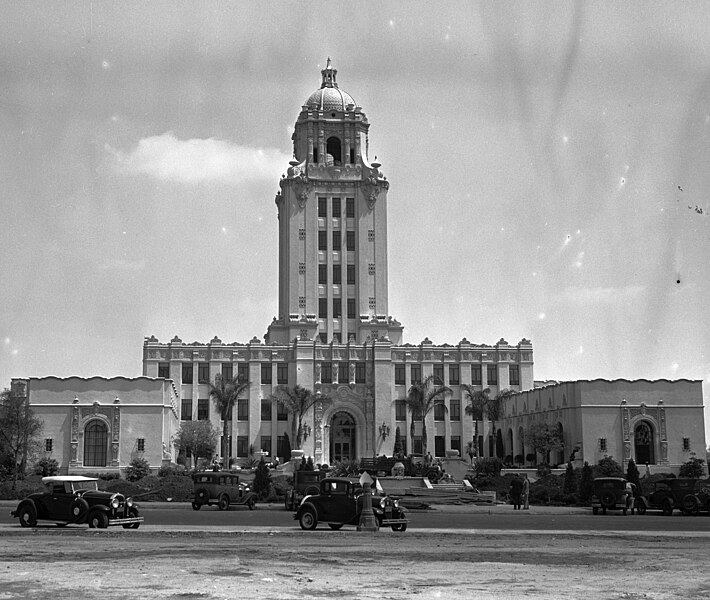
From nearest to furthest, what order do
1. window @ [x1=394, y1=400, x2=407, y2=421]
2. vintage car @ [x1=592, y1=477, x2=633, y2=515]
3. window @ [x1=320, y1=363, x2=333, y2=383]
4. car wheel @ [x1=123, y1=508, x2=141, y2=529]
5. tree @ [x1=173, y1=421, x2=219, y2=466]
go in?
car wheel @ [x1=123, y1=508, x2=141, y2=529] → vintage car @ [x1=592, y1=477, x2=633, y2=515] → tree @ [x1=173, y1=421, x2=219, y2=466] → window @ [x1=320, y1=363, x2=333, y2=383] → window @ [x1=394, y1=400, x2=407, y2=421]

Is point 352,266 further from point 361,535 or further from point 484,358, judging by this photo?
point 361,535

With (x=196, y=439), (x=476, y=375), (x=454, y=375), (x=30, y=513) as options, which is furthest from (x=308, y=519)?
(x=476, y=375)

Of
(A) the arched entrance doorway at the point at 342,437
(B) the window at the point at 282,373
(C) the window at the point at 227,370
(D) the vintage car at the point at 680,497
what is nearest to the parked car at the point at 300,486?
(D) the vintage car at the point at 680,497

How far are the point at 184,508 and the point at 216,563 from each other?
26431 millimetres

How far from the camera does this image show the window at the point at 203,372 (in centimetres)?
9556

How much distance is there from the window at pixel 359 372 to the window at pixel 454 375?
8810 millimetres

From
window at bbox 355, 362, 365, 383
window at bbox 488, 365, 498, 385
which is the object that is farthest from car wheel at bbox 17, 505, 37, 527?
window at bbox 488, 365, 498, 385

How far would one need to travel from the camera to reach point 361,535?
2452 cm

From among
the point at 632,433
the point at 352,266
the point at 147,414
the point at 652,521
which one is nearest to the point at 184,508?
the point at 652,521

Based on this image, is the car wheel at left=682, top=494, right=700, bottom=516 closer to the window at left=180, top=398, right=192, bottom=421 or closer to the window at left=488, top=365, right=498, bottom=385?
the window at left=488, top=365, right=498, bottom=385

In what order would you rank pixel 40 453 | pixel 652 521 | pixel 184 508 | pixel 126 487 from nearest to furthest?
pixel 652 521, pixel 184 508, pixel 126 487, pixel 40 453

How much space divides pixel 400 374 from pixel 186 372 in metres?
20.5

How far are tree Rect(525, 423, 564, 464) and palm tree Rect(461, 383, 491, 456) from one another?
12653mm

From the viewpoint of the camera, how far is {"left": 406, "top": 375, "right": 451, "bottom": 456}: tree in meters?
91.5
